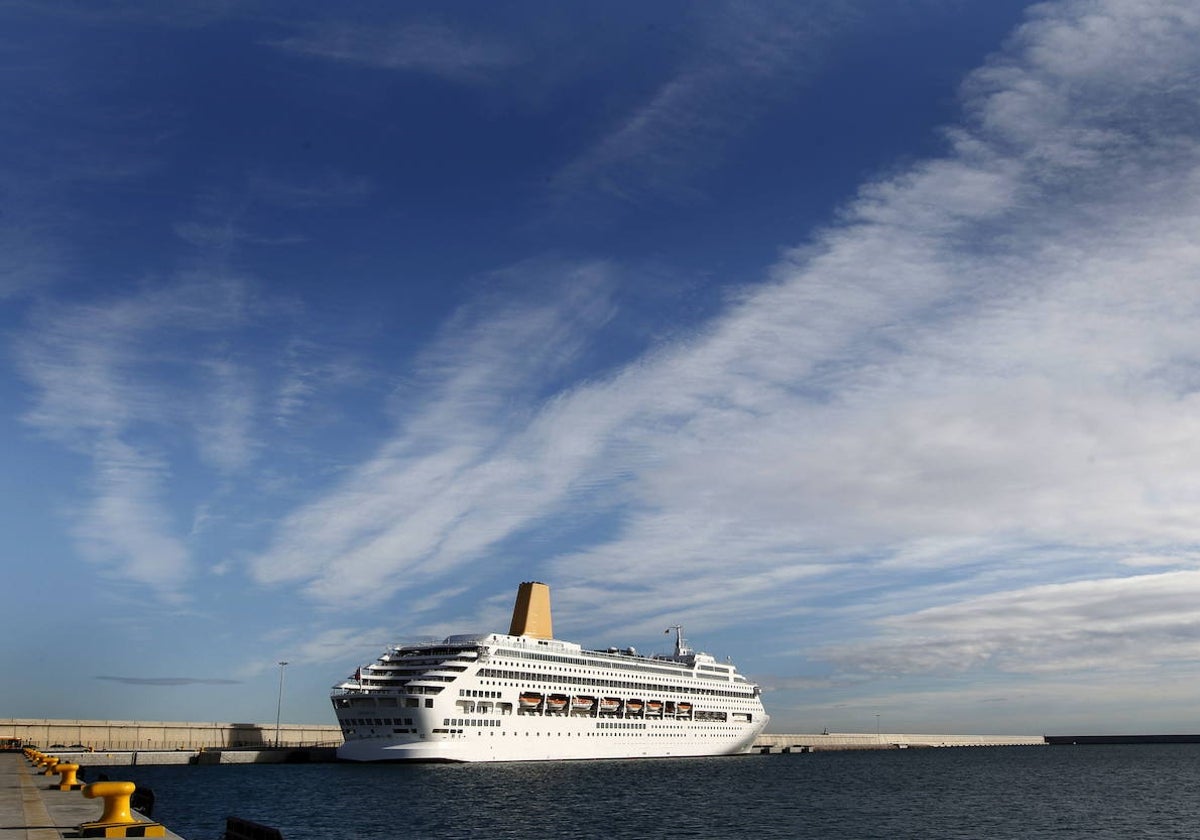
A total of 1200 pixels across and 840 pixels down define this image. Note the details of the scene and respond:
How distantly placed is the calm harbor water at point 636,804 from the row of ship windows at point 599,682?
9064mm

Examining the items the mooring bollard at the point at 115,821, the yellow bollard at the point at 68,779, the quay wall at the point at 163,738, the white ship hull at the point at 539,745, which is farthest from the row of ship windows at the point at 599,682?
the mooring bollard at the point at 115,821

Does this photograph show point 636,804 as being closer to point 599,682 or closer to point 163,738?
point 599,682

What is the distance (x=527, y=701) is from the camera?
98.8 meters

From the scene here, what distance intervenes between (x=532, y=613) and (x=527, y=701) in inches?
761

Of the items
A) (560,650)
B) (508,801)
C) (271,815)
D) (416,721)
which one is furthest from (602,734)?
(271,815)

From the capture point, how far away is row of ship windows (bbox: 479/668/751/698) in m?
96.4

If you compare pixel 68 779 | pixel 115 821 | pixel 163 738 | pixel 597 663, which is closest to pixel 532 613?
pixel 597 663

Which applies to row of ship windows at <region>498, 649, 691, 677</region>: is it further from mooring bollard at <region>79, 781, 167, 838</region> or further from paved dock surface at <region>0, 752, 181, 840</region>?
mooring bollard at <region>79, 781, 167, 838</region>

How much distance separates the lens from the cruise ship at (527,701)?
8881cm

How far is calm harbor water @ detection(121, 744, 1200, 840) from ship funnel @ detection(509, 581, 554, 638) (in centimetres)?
2192

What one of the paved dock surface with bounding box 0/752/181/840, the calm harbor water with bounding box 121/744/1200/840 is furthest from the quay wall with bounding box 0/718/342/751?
the paved dock surface with bounding box 0/752/181/840

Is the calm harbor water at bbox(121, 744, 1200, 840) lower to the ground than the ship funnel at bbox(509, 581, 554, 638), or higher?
lower

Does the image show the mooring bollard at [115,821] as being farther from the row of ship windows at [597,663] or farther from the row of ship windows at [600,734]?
the row of ship windows at [597,663]

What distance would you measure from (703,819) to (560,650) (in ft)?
188
